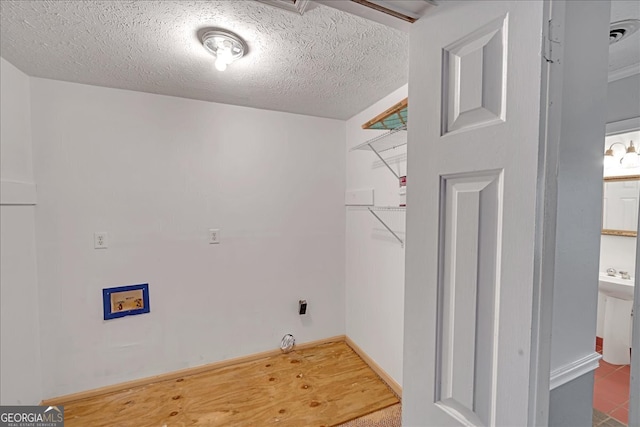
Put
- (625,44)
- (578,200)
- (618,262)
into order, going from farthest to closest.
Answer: (618,262) < (625,44) < (578,200)

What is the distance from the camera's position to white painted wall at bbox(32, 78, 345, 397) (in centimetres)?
179

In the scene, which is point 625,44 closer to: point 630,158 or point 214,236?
point 630,158

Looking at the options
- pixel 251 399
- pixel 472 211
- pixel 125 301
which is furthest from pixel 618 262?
pixel 125 301

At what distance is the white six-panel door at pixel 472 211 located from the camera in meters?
0.49

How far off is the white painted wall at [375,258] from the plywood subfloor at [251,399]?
11.2 inches

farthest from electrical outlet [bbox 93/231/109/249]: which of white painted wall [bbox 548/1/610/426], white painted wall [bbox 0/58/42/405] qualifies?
white painted wall [bbox 548/1/610/426]

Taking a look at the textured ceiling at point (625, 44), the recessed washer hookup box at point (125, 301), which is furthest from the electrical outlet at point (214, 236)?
the textured ceiling at point (625, 44)

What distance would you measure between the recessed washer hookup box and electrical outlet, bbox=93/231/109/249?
12.3 inches

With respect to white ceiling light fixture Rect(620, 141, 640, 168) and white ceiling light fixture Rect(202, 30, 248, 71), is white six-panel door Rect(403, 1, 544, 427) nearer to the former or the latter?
white ceiling light fixture Rect(202, 30, 248, 71)

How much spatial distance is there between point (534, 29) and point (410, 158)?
1.16ft

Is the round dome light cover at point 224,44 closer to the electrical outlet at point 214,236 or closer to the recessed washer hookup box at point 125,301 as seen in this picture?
the electrical outlet at point 214,236

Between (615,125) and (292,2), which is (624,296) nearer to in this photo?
(615,125)

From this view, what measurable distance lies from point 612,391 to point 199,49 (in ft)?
11.5

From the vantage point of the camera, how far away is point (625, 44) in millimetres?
1257
